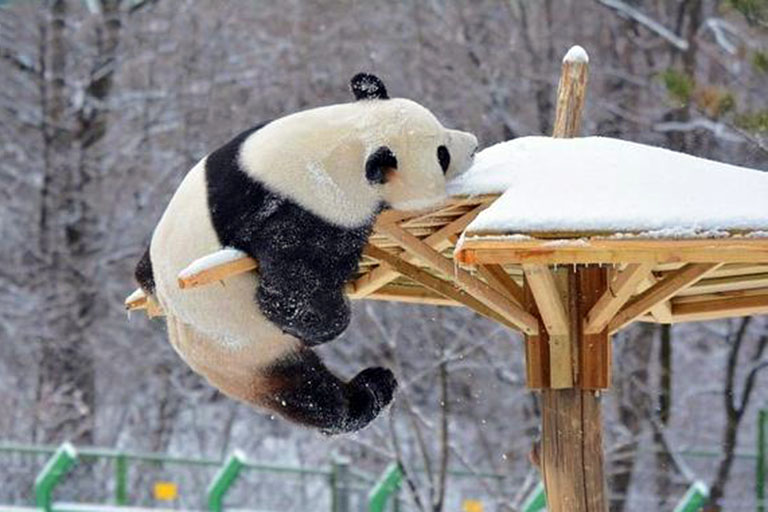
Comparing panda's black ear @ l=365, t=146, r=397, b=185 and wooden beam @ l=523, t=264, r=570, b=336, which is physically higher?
panda's black ear @ l=365, t=146, r=397, b=185

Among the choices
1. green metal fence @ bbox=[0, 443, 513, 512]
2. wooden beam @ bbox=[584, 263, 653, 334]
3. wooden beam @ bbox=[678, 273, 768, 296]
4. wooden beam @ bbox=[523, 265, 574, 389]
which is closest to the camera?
wooden beam @ bbox=[584, 263, 653, 334]

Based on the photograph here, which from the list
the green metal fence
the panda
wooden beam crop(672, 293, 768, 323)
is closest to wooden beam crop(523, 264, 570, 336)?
the panda

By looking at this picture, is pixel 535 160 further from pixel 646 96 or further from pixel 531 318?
pixel 646 96

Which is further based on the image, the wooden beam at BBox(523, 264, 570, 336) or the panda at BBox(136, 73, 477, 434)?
the wooden beam at BBox(523, 264, 570, 336)

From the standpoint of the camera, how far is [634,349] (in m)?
13.2

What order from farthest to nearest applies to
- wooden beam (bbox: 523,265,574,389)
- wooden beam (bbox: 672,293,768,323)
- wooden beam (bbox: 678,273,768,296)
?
wooden beam (bbox: 672,293,768,323) < wooden beam (bbox: 678,273,768,296) < wooden beam (bbox: 523,265,574,389)

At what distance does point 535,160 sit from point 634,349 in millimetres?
8521

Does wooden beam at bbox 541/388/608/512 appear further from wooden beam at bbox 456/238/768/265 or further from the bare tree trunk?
the bare tree trunk

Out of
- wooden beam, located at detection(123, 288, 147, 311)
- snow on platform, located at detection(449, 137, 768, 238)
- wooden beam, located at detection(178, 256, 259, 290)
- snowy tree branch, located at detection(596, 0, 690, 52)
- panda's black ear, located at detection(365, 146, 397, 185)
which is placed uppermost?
snowy tree branch, located at detection(596, 0, 690, 52)

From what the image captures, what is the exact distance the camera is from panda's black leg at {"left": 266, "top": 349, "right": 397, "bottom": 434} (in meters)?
4.90

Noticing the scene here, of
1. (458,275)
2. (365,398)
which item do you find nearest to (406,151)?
(458,275)

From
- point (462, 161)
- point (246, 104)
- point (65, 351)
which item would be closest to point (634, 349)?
point (246, 104)

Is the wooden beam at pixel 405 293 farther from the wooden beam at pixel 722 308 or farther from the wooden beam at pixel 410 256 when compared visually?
the wooden beam at pixel 722 308

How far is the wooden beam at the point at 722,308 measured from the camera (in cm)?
627
